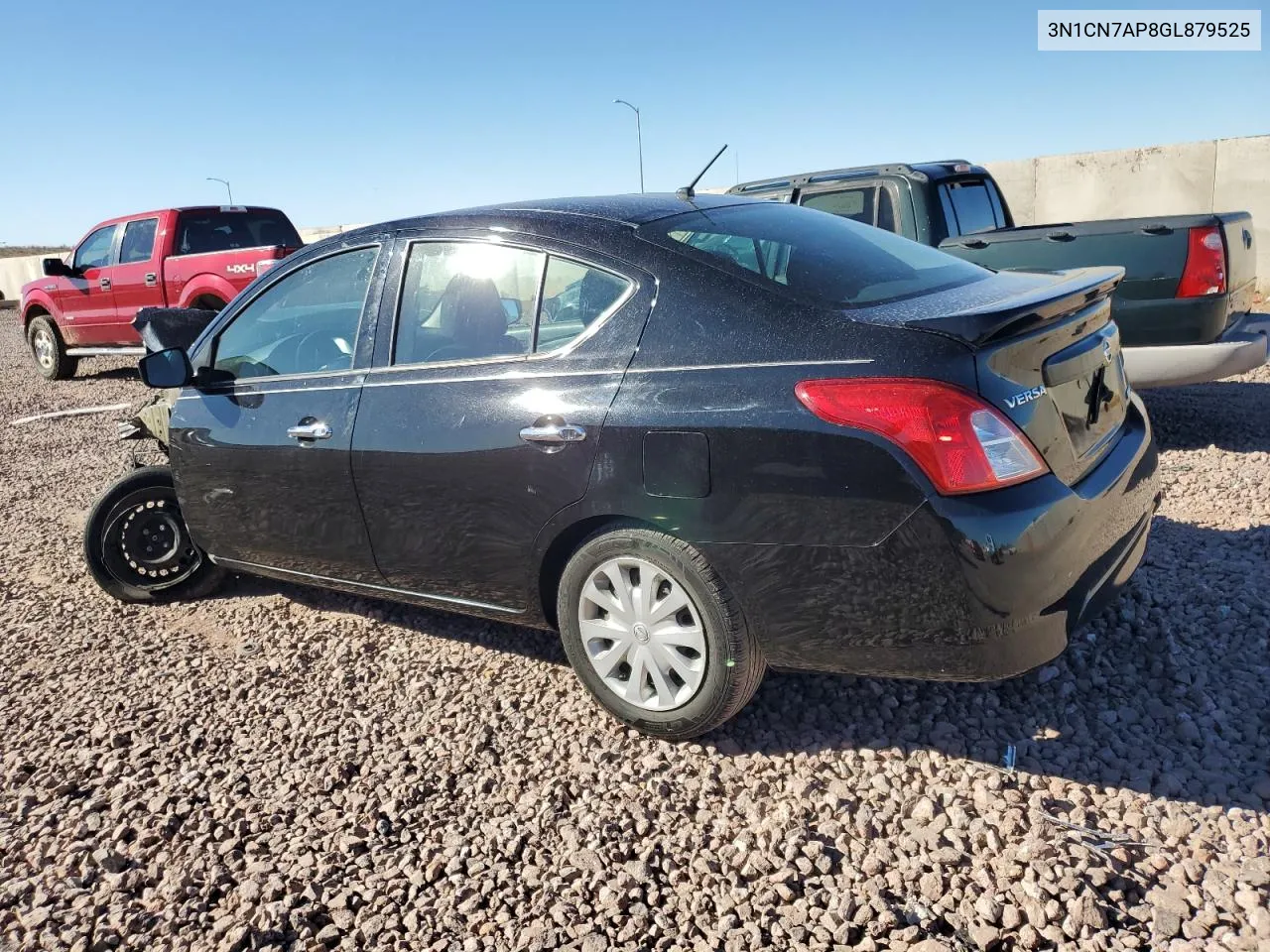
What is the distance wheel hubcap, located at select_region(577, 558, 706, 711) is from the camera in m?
2.74

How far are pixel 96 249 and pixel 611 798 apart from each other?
12.2 meters

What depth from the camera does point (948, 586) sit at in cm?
232

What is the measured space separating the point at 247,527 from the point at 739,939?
2.72 meters

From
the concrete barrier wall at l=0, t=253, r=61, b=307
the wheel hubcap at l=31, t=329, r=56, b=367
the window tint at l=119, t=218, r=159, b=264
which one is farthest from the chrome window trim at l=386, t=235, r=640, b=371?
the concrete barrier wall at l=0, t=253, r=61, b=307

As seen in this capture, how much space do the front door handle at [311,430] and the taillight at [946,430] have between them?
79.9 inches

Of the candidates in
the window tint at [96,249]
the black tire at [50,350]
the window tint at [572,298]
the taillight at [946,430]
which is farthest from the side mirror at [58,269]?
the taillight at [946,430]

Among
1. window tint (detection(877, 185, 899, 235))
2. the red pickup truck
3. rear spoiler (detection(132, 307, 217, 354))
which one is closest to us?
rear spoiler (detection(132, 307, 217, 354))

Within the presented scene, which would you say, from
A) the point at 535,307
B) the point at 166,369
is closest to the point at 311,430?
the point at 166,369

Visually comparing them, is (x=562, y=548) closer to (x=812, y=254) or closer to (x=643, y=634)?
(x=643, y=634)

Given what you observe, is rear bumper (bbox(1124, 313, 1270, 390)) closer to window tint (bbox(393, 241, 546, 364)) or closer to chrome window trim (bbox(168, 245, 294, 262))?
window tint (bbox(393, 241, 546, 364))

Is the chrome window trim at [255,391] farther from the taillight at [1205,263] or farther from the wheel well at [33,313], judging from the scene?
the wheel well at [33,313]

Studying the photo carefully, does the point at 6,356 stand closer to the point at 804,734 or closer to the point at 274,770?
the point at 274,770

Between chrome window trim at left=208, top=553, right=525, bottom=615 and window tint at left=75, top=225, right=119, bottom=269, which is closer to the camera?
chrome window trim at left=208, top=553, right=525, bottom=615

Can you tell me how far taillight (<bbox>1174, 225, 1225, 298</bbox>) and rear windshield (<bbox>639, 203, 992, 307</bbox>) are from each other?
2.80 m
